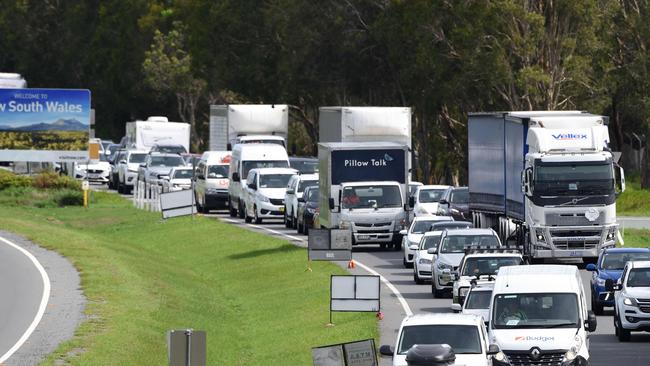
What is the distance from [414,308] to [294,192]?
21924mm

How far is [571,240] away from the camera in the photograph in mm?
41469

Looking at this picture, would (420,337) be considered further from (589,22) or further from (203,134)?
(203,134)

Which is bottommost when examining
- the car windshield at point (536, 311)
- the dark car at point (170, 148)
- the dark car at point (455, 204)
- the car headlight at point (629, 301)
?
the car headlight at point (629, 301)

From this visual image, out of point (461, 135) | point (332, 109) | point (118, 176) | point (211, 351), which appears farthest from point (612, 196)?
point (118, 176)

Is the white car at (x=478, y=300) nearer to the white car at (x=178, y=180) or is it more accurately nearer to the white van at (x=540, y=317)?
the white van at (x=540, y=317)

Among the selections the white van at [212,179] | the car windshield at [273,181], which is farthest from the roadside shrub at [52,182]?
the car windshield at [273,181]

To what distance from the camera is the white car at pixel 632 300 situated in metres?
28.7

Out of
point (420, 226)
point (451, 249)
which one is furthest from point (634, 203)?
point (451, 249)

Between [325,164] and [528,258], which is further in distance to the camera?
[325,164]

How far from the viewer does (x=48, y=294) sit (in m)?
40.5

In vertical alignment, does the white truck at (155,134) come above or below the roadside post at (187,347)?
above

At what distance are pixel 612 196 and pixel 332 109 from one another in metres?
17.8

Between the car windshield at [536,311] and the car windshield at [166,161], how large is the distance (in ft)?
166

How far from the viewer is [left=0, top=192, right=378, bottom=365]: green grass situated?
31531mm
